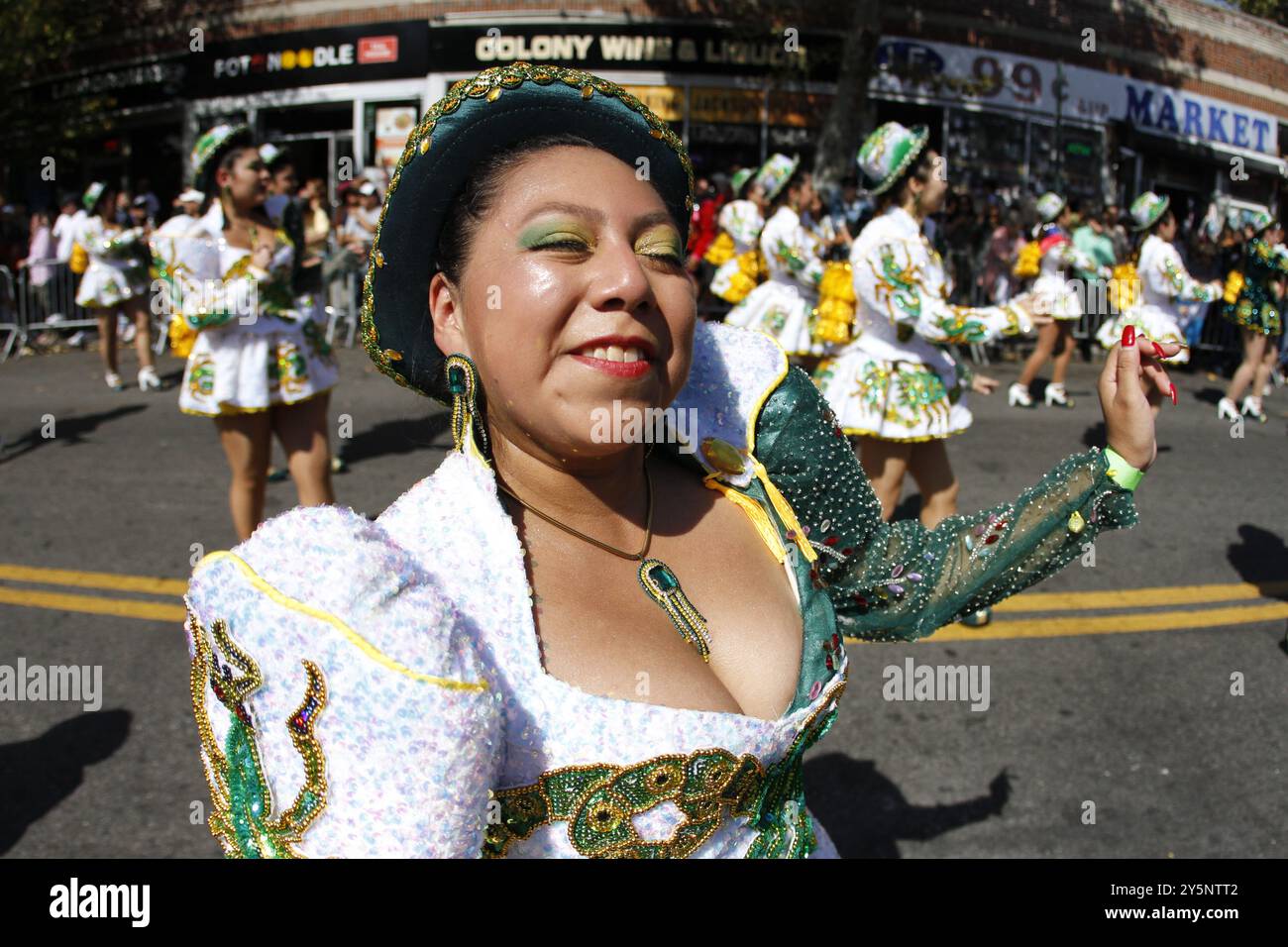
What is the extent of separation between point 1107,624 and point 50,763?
14.5 ft

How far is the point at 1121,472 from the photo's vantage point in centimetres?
175

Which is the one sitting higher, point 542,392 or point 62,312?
point 542,392

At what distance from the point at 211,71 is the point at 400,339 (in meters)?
23.2

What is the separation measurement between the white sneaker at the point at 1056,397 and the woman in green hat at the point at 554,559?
921cm

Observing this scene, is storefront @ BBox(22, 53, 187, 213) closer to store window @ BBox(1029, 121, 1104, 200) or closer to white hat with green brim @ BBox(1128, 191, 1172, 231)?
store window @ BBox(1029, 121, 1104, 200)

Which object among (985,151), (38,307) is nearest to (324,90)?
(38,307)

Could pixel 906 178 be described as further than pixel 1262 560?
No

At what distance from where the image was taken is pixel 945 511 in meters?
5.40

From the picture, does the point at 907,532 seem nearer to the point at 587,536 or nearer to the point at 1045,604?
the point at 587,536

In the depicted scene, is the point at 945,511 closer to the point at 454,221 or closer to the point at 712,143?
the point at 454,221

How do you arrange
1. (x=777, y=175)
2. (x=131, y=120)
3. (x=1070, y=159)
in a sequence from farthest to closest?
(x=131, y=120), (x=1070, y=159), (x=777, y=175)

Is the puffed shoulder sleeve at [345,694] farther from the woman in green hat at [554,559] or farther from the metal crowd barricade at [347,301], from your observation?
the metal crowd barricade at [347,301]

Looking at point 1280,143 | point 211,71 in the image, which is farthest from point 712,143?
point 1280,143

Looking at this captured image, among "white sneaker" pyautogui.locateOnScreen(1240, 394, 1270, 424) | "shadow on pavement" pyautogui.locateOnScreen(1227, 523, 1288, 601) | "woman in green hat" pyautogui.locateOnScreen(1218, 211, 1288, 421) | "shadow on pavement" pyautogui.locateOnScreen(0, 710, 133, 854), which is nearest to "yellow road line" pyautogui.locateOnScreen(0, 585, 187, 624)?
"shadow on pavement" pyautogui.locateOnScreen(0, 710, 133, 854)
